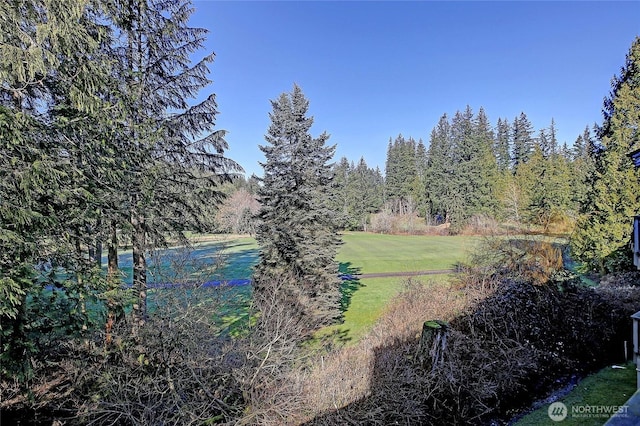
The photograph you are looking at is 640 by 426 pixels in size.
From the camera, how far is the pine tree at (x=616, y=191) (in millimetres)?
14180

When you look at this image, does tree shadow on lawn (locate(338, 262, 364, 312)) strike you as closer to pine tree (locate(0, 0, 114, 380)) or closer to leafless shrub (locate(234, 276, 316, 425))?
leafless shrub (locate(234, 276, 316, 425))

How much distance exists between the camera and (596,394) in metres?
7.20

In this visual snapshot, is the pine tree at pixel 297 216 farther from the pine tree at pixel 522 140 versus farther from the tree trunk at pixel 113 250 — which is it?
the pine tree at pixel 522 140

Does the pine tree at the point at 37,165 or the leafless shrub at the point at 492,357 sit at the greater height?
the pine tree at the point at 37,165

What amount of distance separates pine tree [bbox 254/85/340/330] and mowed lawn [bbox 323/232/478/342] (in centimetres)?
162

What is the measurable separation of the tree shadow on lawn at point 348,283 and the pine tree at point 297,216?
2451 mm

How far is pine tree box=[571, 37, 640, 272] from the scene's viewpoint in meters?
14.2

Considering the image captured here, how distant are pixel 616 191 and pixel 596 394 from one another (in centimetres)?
1156

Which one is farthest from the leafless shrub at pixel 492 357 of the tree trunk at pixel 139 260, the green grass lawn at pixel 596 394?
the tree trunk at pixel 139 260

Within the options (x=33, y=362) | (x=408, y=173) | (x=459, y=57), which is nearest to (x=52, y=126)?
(x=33, y=362)

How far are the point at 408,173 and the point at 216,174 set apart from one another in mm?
49654

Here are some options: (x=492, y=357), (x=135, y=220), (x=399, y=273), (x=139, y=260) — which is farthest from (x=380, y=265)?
(x=135, y=220)

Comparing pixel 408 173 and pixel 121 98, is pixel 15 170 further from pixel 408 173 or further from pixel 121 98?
pixel 408 173

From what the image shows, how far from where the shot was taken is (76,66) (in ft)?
20.5
